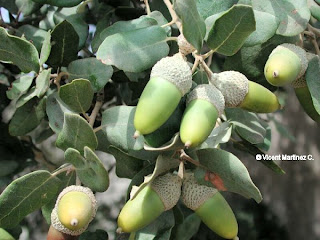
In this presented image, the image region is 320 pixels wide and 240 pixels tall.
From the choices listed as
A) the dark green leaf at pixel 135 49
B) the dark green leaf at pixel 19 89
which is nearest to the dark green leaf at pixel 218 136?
the dark green leaf at pixel 135 49

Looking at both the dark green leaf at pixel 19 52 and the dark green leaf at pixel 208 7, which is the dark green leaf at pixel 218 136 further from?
the dark green leaf at pixel 19 52

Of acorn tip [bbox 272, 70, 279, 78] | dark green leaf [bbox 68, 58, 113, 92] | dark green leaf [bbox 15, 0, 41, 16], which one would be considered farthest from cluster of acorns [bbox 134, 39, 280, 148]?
dark green leaf [bbox 15, 0, 41, 16]

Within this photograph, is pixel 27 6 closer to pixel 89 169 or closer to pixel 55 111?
pixel 55 111

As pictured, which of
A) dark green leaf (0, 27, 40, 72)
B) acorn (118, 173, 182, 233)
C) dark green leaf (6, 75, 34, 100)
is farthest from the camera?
dark green leaf (6, 75, 34, 100)

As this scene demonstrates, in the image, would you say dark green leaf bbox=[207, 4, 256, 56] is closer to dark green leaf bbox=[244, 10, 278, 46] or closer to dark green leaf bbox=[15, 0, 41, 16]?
dark green leaf bbox=[244, 10, 278, 46]

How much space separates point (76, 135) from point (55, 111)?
0.15 m

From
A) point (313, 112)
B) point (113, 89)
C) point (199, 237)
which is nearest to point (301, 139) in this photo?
point (199, 237)

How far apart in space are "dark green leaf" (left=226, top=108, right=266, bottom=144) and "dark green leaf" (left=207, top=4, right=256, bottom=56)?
9.9 inches

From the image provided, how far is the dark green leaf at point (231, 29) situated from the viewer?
80 centimetres

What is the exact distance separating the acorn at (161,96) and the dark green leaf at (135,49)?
0.10m

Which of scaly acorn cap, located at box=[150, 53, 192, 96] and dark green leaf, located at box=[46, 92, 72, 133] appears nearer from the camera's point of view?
scaly acorn cap, located at box=[150, 53, 192, 96]

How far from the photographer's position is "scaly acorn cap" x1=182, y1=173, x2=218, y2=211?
34.3 inches

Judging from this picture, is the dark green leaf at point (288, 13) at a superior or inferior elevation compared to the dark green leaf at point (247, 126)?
superior

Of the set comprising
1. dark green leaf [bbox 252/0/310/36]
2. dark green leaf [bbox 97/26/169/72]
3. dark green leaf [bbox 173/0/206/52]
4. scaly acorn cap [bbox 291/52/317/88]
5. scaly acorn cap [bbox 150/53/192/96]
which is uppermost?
dark green leaf [bbox 173/0/206/52]
